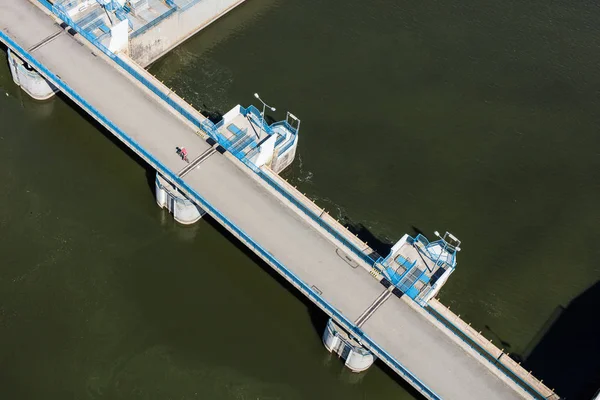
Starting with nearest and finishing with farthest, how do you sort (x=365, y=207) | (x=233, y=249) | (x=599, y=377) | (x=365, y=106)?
(x=599, y=377), (x=233, y=249), (x=365, y=207), (x=365, y=106)

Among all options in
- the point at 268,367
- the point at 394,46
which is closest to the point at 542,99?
the point at 394,46

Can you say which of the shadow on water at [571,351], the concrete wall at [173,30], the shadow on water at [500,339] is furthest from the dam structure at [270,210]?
the shadow on water at [571,351]

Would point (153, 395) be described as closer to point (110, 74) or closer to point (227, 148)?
point (227, 148)

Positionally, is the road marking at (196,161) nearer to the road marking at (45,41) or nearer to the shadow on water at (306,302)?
the shadow on water at (306,302)

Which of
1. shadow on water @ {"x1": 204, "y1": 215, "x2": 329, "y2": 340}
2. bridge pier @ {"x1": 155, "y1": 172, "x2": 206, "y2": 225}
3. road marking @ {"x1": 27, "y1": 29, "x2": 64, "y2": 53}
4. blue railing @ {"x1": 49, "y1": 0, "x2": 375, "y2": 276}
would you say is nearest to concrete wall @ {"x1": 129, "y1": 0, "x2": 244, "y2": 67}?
blue railing @ {"x1": 49, "y1": 0, "x2": 375, "y2": 276}

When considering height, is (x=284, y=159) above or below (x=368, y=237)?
above

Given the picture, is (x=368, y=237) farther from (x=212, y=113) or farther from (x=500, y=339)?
(x=212, y=113)

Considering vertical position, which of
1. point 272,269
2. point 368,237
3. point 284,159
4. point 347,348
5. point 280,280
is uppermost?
point 284,159

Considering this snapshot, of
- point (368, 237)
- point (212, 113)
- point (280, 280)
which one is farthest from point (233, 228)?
point (212, 113)
